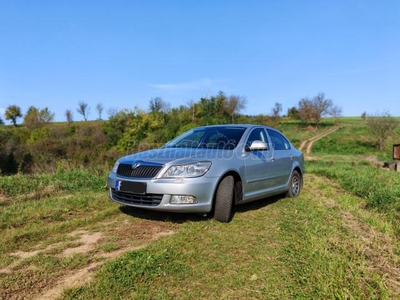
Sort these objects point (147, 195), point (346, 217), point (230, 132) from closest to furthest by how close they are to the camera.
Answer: point (147, 195) → point (346, 217) → point (230, 132)

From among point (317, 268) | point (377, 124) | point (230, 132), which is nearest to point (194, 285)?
point (317, 268)

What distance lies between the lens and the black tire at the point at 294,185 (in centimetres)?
662

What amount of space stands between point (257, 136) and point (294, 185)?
1.80 metres

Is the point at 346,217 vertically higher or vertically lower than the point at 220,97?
lower

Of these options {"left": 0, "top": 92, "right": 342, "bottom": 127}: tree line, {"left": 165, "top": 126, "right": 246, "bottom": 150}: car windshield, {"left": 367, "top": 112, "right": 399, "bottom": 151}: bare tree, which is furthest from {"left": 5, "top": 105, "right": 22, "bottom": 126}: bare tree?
{"left": 165, "top": 126, "right": 246, "bottom": 150}: car windshield

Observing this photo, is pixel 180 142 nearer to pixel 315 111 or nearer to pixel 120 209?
pixel 120 209

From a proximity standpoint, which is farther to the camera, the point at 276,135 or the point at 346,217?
the point at 276,135

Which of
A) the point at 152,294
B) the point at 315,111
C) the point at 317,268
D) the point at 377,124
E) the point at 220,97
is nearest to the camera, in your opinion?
the point at 152,294

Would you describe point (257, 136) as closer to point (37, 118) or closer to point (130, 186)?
point (130, 186)

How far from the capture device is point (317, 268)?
3.00m

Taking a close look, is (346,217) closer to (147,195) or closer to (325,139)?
(147,195)

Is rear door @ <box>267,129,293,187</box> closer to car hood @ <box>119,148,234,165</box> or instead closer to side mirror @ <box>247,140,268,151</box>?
side mirror @ <box>247,140,268,151</box>

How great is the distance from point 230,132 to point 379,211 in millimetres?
3825

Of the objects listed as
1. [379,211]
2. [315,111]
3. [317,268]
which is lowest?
[379,211]
